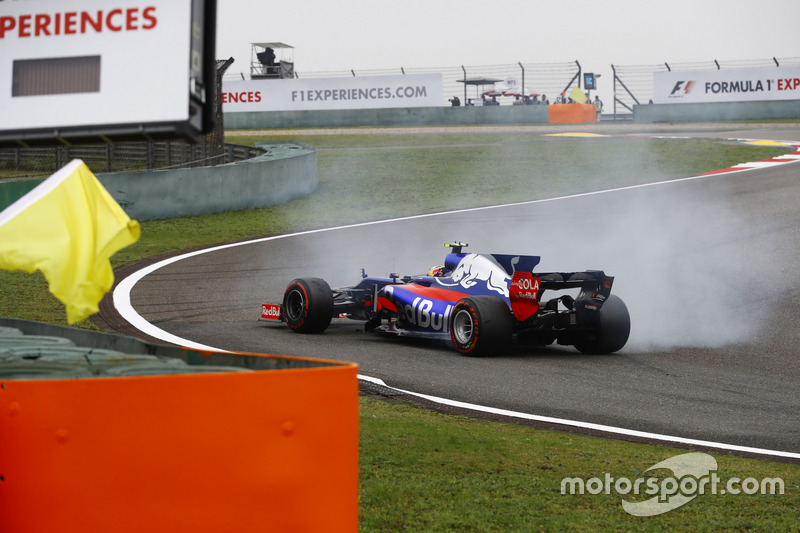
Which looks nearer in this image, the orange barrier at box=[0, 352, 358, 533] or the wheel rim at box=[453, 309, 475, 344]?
the orange barrier at box=[0, 352, 358, 533]

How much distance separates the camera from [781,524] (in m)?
4.99

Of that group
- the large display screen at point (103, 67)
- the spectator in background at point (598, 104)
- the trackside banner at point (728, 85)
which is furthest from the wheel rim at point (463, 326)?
the spectator in background at point (598, 104)

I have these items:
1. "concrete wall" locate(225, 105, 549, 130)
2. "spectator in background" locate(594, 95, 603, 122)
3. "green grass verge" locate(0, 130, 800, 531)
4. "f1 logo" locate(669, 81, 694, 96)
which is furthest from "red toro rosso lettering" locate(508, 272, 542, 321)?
"spectator in background" locate(594, 95, 603, 122)

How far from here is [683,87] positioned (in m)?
40.1

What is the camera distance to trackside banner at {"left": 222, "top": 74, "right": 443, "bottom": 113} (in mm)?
42594

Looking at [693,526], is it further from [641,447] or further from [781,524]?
[641,447]

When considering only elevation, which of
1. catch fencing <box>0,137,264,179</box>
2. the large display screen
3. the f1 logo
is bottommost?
the large display screen

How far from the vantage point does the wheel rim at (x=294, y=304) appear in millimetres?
11148

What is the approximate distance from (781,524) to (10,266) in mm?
3760

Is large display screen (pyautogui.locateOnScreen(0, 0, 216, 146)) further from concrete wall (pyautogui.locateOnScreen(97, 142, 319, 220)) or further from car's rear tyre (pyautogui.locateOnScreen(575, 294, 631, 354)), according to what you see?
concrete wall (pyautogui.locateOnScreen(97, 142, 319, 220))

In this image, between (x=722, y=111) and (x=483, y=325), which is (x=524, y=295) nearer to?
(x=483, y=325)

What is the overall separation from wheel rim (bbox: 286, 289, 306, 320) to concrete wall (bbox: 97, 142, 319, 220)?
24.9 feet

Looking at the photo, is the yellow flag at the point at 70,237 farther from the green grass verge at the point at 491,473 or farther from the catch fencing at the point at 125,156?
the catch fencing at the point at 125,156

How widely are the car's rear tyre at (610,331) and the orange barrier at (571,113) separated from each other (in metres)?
32.1
